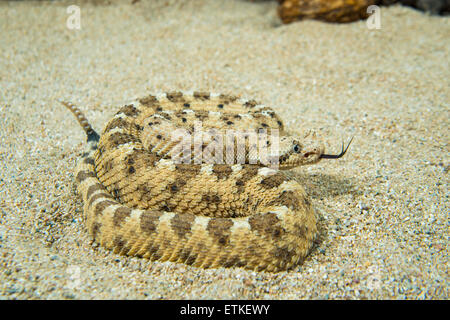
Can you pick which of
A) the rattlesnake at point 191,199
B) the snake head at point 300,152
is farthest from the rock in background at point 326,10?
the snake head at point 300,152

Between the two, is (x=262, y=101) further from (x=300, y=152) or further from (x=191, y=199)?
(x=191, y=199)

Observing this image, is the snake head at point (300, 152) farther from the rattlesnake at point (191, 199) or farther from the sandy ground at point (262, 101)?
the sandy ground at point (262, 101)
